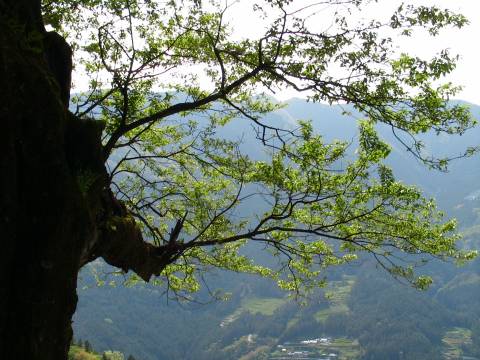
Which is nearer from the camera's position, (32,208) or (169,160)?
(32,208)

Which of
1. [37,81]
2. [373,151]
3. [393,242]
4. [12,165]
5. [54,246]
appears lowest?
[54,246]

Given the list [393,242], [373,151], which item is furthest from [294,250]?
[373,151]

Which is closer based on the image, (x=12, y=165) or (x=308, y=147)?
(x=12, y=165)

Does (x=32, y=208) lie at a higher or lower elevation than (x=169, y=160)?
lower

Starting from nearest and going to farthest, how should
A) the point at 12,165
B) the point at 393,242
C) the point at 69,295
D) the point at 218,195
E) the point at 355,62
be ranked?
the point at 12,165
the point at 69,295
the point at 355,62
the point at 393,242
the point at 218,195

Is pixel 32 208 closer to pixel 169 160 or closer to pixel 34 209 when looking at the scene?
pixel 34 209

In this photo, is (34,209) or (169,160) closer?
(34,209)

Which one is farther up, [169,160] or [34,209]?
[169,160]

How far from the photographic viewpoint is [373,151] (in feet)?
42.7

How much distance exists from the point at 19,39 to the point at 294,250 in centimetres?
1073

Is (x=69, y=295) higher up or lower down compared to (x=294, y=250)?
lower down

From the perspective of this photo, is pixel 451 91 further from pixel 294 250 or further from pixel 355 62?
pixel 294 250

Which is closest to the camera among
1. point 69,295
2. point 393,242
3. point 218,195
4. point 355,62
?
point 69,295

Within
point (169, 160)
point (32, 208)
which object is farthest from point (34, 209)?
point (169, 160)
